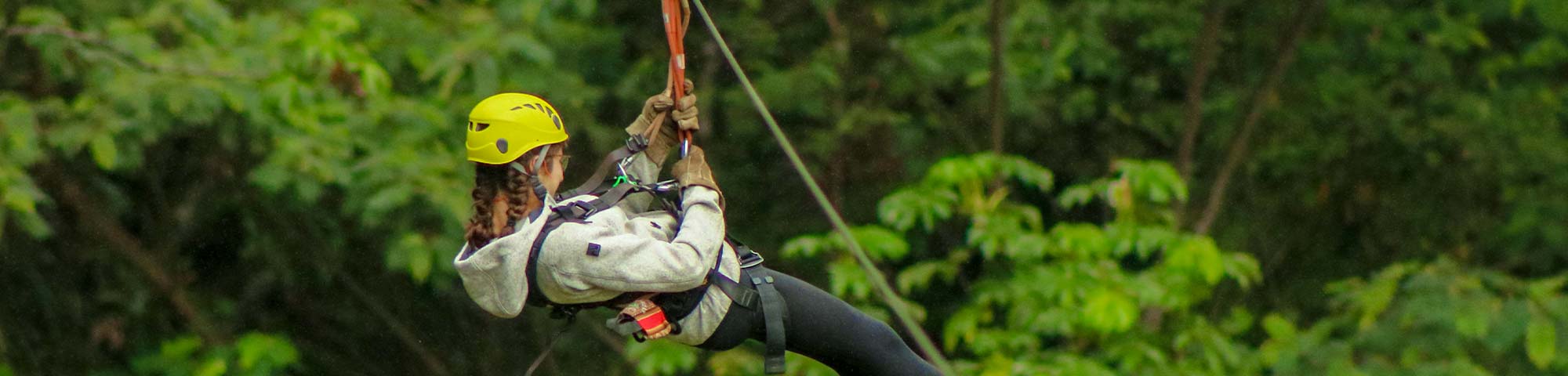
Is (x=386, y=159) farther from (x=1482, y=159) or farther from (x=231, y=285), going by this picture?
(x=1482, y=159)

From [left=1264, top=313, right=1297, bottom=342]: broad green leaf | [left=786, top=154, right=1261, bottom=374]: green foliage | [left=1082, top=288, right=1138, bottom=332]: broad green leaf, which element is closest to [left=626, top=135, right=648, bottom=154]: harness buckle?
[left=786, top=154, right=1261, bottom=374]: green foliage

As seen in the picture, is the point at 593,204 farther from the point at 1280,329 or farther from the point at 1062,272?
the point at 1280,329

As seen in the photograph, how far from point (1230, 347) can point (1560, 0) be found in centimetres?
201

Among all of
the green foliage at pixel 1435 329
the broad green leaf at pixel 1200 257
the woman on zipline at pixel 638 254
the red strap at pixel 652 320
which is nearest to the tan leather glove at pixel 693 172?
the woman on zipline at pixel 638 254

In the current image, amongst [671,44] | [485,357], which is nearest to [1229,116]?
[485,357]

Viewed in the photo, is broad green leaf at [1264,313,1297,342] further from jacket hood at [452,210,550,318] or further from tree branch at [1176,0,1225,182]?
jacket hood at [452,210,550,318]

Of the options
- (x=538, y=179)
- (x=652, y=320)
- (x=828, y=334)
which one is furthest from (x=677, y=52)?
(x=828, y=334)

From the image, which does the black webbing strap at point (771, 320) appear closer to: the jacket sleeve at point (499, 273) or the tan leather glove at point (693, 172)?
the tan leather glove at point (693, 172)

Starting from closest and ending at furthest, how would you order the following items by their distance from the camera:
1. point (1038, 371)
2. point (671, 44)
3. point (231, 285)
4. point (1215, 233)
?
point (671, 44) < point (1038, 371) < point (231, 285) < point (1215, 233)

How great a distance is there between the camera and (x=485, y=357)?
7191 mm

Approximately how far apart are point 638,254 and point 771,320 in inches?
13.4

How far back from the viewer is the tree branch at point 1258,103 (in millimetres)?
6605

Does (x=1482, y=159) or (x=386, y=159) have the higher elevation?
(x=386, y=159)

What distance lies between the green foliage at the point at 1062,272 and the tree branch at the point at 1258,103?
1.00 m
